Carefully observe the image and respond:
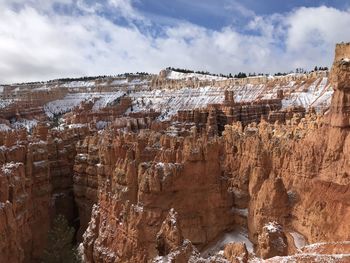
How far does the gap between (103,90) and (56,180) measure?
121180 mm

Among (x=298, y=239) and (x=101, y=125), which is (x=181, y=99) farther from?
(x=298, y=239)

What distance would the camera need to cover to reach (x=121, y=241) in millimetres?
14453

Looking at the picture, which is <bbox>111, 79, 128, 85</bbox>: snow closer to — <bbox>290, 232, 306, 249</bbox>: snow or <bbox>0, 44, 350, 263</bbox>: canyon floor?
<bbox>0, 44, 350, 263</bbox>: canyon floor

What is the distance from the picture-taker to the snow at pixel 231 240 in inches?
696

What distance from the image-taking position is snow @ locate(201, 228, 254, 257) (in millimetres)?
17688

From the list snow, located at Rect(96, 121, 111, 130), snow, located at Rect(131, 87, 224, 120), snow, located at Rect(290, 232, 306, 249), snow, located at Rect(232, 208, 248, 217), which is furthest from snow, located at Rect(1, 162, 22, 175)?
snow, located at Rect(131, 87, 224, 120)

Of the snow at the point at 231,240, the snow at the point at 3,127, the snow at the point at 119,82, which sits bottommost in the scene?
the snow at the point at 3,127

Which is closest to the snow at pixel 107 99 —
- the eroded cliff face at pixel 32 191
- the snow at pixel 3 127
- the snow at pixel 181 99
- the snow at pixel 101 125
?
the snow at pixel 181 99

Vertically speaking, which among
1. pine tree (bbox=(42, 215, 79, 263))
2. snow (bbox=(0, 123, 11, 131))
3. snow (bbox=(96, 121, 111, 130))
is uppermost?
snow (bbox=(96, 121, 111, 130))

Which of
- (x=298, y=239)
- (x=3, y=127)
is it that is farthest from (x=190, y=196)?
(x=3, y=127)

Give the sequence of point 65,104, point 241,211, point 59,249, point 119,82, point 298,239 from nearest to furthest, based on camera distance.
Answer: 1. point 298,239
2. point 59,249
3. point 241,211
4. point 65,104
5. point 119,82

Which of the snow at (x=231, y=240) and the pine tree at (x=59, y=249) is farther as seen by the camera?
the pine tree at (x=59, y=249)

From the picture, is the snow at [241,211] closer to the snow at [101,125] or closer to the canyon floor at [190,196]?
the canyon floor at [190,196]

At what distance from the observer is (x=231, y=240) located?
60.5 feet
